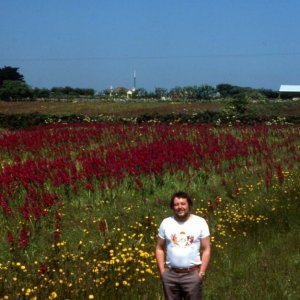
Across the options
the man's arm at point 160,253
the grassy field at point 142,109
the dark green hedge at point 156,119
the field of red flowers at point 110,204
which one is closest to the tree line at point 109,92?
the grassy field at point 142,109

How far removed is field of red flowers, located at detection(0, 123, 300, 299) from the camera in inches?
281

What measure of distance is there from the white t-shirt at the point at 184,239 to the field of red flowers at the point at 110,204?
5.20 ft

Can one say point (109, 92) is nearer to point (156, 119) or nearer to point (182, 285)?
point (156, 119)

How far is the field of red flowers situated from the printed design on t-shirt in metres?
1.66

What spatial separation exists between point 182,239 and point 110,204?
6.55 m

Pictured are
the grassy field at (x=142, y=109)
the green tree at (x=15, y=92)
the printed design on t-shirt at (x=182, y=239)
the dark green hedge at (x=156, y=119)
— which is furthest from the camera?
the green tree at (x=15, y=92)

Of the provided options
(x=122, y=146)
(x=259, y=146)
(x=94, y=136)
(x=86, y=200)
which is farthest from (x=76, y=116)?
(x=86, y=200)

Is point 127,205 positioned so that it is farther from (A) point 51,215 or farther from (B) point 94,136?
(B) point 94,136

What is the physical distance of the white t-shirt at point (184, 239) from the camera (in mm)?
5363

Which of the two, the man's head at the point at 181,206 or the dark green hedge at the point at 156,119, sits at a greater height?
the man's head at the point at 181,206

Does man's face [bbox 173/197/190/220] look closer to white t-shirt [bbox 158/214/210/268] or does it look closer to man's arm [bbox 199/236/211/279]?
white t-shirt [bbox 158/214/210/268]

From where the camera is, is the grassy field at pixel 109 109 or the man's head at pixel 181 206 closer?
the man's head at pixel 181 206

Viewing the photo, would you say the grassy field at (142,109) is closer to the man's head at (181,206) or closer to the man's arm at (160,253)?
the man's arm at (160,253)

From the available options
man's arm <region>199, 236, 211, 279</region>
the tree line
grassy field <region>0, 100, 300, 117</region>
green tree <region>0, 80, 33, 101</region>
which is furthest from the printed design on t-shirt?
green tree <region>0, 80, 33, 101</region>
